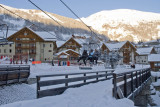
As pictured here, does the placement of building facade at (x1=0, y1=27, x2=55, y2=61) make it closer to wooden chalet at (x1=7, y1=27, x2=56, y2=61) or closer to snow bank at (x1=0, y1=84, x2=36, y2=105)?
wooden chalet at (x1=7, y1=27, x2=56, y2=61)

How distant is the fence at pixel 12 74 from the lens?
1566cm

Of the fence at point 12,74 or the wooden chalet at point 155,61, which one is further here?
the wooden chalet at point 155,61

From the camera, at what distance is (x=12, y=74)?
16.6m

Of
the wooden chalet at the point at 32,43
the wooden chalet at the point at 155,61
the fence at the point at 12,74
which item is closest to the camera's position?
the fence at the point at 12,74

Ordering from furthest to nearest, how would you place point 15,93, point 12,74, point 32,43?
point 32,43
point 12,74
point 15,93

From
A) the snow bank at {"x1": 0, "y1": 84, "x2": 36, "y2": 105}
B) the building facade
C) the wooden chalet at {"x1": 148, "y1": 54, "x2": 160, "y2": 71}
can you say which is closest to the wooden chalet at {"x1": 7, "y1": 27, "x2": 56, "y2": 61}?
the building facade

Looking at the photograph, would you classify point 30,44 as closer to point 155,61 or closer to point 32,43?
point 32,43

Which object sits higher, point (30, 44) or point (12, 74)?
point (30, 44)

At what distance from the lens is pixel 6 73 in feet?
51.8

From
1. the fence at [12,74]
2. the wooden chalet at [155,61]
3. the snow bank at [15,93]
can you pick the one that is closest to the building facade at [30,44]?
the wooden chalet at [155,61]

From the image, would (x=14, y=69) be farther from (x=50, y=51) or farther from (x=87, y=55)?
(x=50, y=51)

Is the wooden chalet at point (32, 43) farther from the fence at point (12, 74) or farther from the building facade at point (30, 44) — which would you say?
the fence at point (12, 74)

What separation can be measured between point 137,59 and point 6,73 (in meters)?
75.2

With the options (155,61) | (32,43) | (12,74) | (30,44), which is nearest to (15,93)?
(12,74)
